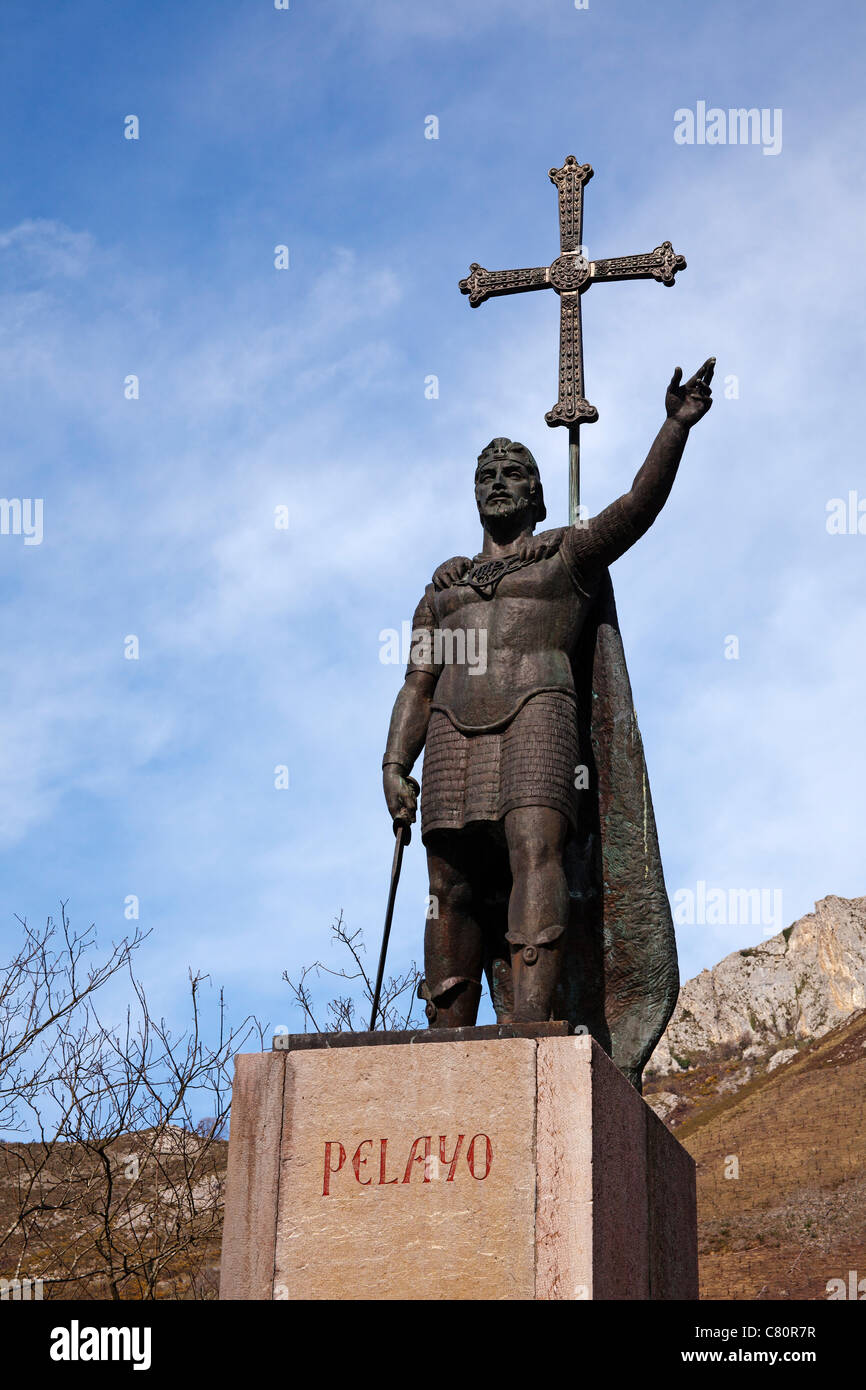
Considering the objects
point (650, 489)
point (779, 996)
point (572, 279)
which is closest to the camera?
point (650, 489)

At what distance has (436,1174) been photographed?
5.44 m

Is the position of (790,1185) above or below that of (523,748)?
below

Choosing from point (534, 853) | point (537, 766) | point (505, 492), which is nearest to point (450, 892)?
point (534, 853)

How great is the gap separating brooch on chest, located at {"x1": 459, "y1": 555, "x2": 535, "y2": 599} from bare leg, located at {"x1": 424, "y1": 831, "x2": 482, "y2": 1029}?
47.2 inches

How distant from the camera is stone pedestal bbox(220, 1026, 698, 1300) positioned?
5277 mm

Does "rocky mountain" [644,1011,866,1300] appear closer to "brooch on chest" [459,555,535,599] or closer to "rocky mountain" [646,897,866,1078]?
"rocky mountain" [646,897,866,1078]

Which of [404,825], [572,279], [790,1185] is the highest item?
[572,279]

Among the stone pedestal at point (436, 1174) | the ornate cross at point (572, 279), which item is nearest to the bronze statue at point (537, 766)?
the ornate cross at point (572, 279)

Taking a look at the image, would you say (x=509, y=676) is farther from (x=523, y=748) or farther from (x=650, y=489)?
(x=650, y=489)

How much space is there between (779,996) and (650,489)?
3725 inches

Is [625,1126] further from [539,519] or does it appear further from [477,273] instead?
[477,273]

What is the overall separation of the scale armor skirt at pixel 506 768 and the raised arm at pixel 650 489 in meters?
0.75
